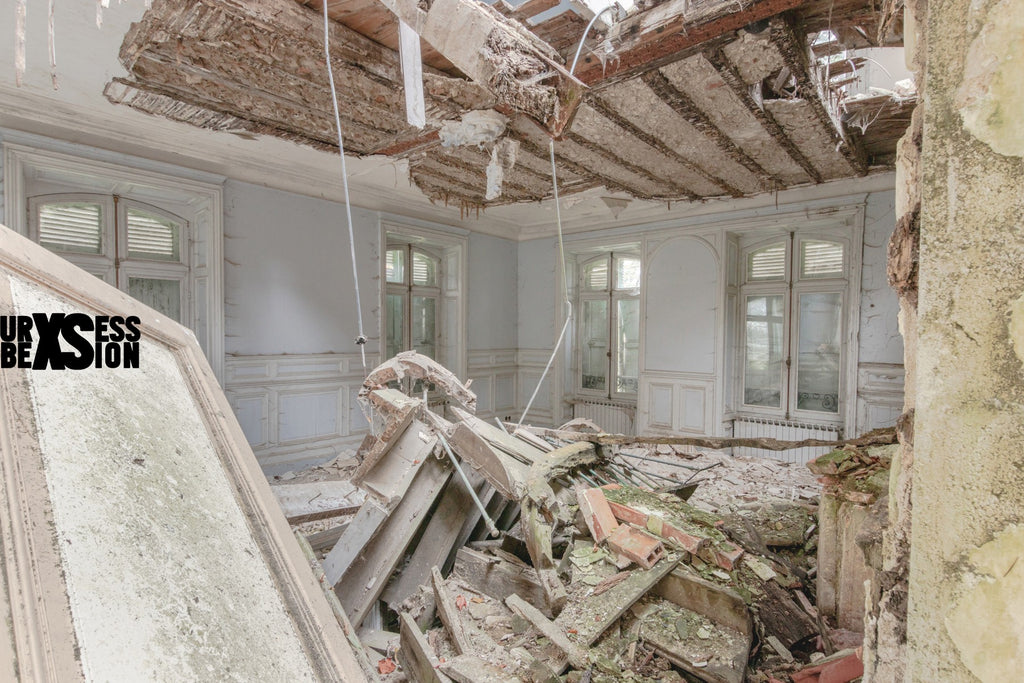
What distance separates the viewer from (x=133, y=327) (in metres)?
1.36

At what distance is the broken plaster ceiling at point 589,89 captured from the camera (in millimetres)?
2312

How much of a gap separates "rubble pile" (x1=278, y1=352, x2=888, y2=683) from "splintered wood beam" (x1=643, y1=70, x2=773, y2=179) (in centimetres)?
233

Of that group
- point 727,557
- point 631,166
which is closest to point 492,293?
point 631,166

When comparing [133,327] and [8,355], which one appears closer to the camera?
[8,355]

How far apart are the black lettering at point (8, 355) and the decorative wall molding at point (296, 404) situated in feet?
13.7

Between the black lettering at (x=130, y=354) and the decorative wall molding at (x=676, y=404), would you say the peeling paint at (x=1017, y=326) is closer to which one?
the black lettering at (x=130, y=354)

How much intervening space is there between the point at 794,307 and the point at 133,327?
6.40 metres

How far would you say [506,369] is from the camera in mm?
7781

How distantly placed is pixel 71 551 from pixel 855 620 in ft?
9.71

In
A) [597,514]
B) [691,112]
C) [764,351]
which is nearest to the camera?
[597,514]

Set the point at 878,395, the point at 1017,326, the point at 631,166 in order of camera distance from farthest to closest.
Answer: the point at 878,395
the point at 631,166
the point at 1017,326

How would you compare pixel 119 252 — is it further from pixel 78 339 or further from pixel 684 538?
pixel 684 538

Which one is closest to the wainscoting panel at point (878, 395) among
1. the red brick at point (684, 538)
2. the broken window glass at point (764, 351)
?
the broken window glass at point (764, 351)

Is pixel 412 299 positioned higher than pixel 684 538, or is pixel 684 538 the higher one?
pixel 412 299
